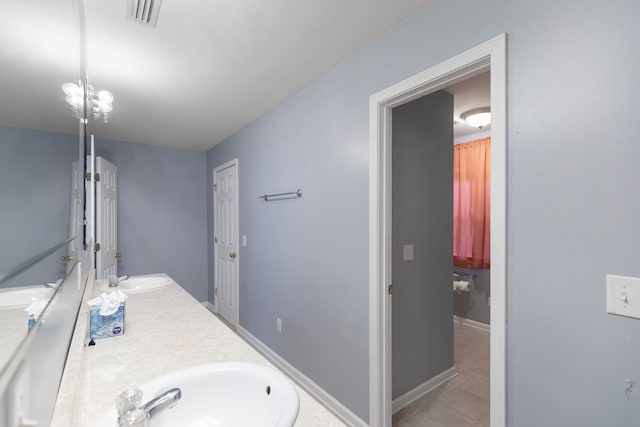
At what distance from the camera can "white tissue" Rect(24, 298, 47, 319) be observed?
1.53 ft

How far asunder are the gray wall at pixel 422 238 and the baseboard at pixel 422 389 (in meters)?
0.03

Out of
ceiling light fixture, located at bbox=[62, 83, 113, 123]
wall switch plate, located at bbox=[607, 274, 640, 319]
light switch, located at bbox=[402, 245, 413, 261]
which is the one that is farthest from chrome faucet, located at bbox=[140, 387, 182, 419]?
light switch, located at bbox=[402, 245, 413, 261]

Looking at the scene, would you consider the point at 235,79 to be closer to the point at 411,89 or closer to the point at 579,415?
the point at 411,89

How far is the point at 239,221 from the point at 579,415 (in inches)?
120

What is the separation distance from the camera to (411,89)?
151 cm

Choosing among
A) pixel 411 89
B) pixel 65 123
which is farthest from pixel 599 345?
pixel 65 123

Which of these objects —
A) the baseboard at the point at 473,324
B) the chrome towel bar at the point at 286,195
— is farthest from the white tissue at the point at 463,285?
the chrome towel bar at the point at 286,195

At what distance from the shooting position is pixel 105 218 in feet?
9.41

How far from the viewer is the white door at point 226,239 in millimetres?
3479

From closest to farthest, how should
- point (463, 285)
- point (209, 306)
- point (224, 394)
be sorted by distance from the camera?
point (224, 394), point (463, 285), point (209, 306)

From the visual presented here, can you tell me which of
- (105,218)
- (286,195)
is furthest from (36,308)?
(105,218)

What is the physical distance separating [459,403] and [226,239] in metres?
2.92

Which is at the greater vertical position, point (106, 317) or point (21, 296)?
point (21, 296)

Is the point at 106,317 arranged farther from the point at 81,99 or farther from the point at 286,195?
the point at 286,195
